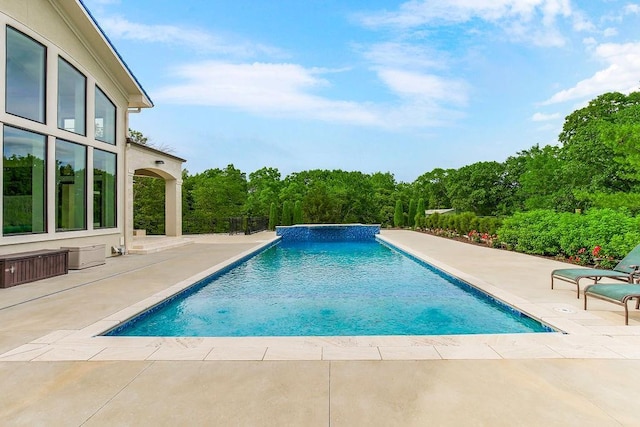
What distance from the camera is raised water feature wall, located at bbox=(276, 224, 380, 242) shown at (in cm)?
2186

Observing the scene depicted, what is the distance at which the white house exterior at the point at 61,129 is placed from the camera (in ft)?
Result: 25.5

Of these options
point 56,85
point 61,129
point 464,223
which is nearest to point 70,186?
point 61,129

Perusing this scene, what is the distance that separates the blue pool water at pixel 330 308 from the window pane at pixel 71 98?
18.3 feet

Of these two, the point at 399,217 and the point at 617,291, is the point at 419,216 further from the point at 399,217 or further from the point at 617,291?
the point at 617,291

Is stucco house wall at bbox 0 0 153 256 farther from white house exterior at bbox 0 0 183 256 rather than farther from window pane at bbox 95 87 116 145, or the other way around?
window pane at bbox 95 87 116 145

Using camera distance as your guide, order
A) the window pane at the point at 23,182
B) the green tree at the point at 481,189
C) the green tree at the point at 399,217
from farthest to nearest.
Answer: the green tree at the point at 481,189
the green tree at the point at 399,217
the window pane at the point at 23,182

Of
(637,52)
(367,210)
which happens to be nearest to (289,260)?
(637,52)

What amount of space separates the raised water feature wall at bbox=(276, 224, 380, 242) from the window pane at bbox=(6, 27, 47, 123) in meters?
14.1

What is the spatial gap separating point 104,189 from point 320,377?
10.6m

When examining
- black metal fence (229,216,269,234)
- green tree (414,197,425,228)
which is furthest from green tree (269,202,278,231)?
green tree (414,197,425,228)

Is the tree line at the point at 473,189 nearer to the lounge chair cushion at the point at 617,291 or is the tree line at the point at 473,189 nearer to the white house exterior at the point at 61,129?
the lounge chair cushion at the point at 617,291

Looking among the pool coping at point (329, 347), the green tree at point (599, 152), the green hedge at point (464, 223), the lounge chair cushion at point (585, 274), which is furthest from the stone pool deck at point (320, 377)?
the green tree at point (599, 152)

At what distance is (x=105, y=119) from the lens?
448 inches

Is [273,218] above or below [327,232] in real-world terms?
above
